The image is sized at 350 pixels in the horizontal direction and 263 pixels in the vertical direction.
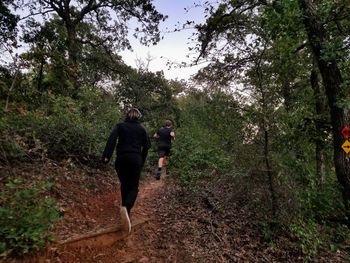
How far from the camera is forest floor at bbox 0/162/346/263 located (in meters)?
4.23

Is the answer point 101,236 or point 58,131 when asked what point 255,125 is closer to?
point 101,236

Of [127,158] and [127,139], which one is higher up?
[127,139]

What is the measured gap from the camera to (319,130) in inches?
328

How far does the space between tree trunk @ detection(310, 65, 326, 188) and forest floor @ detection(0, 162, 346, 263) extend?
3.26m

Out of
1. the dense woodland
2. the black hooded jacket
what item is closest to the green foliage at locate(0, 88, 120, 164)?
the dense woodland

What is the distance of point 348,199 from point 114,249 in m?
6.00

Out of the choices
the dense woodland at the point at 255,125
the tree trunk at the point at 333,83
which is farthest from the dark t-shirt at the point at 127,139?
the tree trunk at the point at 333,83

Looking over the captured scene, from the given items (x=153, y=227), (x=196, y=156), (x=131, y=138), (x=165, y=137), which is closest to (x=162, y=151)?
(x=165, y=137)

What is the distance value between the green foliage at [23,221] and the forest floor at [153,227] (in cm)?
17

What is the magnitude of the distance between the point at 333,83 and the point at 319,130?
172 centimetres

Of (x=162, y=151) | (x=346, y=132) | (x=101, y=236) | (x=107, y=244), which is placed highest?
(x=346, y=132)

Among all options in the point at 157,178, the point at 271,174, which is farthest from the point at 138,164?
the point at 157,178

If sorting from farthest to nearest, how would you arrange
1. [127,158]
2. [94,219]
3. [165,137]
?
[165,137], [94,219], [127,158]

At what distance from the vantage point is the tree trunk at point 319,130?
8.33 meters
